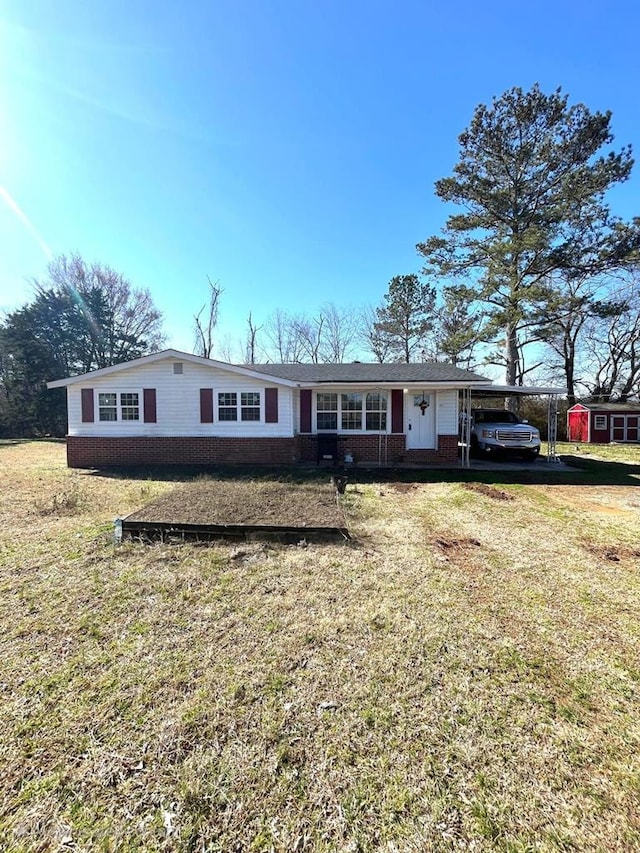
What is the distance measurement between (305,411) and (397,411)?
9.98 feet

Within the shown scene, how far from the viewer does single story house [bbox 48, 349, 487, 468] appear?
11.7 m

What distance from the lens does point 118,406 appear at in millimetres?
11938

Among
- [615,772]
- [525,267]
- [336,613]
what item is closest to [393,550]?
[336,613]

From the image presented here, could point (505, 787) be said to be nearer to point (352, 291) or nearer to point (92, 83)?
point (92, 83)

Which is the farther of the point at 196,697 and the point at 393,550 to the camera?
the point at 393,550

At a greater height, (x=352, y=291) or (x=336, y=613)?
(x=352, y=291)

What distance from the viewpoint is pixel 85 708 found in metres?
2.38

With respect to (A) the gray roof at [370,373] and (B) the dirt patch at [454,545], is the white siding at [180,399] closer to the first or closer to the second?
(A) the gray roof at [370,373]

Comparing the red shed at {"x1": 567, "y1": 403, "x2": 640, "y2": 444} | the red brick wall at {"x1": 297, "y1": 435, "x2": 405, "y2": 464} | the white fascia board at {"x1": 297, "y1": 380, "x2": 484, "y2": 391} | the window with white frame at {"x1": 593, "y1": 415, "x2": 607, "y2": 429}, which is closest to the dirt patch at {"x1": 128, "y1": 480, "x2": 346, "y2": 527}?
the red brick wall at {"x1": 297, "y1": 435, "x2": 405, "y2": 464}

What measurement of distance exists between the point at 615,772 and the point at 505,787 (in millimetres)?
628

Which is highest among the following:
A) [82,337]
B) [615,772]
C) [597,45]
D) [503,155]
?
[503,155]

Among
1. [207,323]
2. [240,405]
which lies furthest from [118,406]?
[207,323]

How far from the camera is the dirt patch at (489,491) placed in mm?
8102

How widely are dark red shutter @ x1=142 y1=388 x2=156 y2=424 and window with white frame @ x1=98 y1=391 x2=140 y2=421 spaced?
26 cm
